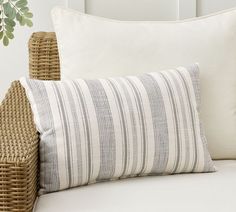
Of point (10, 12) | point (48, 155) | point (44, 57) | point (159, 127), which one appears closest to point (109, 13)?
point (44, 57)

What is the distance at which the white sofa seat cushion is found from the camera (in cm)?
146

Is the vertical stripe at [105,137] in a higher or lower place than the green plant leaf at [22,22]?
lower

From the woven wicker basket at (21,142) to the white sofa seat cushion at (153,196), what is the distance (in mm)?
100

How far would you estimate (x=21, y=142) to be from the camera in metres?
1.49

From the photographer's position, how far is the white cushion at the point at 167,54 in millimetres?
1808

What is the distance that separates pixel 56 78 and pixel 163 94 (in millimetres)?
512

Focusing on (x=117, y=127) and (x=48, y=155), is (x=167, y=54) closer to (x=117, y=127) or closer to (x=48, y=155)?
(x=117, y=127)

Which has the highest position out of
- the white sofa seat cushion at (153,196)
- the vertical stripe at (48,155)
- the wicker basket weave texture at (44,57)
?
the wicker basket weave texture at (44,57)

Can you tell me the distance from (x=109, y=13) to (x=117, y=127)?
717 millimetres

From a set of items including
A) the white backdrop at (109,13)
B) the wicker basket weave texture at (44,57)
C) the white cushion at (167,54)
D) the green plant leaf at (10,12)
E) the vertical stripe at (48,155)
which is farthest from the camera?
the white backdrop at (109,13)

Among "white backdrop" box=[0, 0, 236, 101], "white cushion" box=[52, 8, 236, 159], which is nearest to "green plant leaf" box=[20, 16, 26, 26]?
"white cushion" box=[52, 8, 236, 159]

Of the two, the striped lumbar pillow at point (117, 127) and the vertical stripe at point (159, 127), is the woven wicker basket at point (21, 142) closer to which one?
the striped lumbar pillow at point (117, 127)

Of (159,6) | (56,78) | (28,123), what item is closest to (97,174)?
(28,123)

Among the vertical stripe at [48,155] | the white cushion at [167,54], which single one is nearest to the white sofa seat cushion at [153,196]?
the vertical stripe at [48,155]
